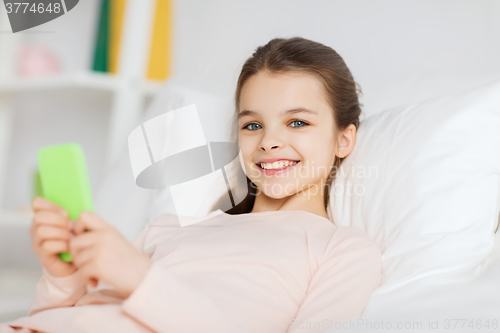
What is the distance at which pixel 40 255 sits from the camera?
0.62 m

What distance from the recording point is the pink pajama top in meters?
0.59

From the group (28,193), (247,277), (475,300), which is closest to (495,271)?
(475,300)

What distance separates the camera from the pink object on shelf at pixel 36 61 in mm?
1708

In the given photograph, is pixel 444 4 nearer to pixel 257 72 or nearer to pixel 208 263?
pixel 257 72

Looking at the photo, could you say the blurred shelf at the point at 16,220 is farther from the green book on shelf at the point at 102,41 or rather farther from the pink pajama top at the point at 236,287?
the pink pajama top at the point at 236,287

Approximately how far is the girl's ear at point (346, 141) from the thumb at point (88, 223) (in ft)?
1.97

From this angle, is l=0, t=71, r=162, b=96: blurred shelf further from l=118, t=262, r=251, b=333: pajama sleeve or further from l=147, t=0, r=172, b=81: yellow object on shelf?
l=118, t=262, r=251, b=333: pajama sleeve

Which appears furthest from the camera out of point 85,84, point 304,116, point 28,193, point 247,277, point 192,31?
point 28,193

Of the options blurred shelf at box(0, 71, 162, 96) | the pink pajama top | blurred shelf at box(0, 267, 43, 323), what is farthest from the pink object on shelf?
the pink pajama top

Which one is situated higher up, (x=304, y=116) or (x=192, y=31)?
(x=192, y=31)

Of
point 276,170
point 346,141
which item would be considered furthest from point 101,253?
point 346,141

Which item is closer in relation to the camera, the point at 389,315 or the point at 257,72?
the point at 389,315

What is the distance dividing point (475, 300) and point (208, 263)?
16.0 inches

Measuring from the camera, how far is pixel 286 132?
2.98ft
